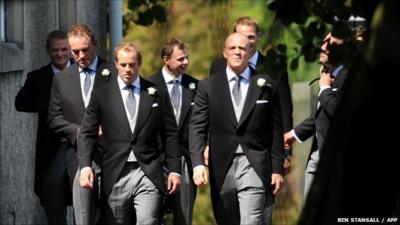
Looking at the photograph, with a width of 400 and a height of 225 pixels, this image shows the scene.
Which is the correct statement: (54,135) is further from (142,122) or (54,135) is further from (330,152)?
(330,152)

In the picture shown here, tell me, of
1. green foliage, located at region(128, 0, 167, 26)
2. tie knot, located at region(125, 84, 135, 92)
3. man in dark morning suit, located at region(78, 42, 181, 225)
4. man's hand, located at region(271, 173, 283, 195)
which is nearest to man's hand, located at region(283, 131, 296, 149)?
man's hand, located at region(271, 173, 283, 195)

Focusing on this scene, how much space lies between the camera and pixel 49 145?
1284 centimetres

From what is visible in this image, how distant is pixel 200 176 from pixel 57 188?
48.8 inches

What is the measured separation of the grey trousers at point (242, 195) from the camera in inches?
478

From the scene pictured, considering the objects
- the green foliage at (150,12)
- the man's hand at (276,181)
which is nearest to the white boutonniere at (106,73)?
the man's hand at (276,181)

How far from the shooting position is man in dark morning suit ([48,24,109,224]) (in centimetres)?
1227

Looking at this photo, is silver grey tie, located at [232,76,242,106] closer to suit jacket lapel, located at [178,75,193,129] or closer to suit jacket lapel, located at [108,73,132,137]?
suit jacket lapel, located at [178,75,193,129]

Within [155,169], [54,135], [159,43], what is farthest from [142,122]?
[159,43]

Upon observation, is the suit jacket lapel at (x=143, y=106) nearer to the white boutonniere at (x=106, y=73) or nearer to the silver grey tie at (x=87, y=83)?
the white boutonniere at (x=106, y=73)

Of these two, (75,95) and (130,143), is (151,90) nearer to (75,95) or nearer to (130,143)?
(130,143)

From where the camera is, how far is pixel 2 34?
15391 mm

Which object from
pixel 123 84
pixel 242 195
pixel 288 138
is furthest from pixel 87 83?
pixel 288 138

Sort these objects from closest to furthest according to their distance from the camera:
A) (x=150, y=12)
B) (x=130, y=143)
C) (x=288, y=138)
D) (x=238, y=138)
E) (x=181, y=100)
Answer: (x=130, y=143) → (x=238, y=138) → (x=288, y=138) → (x=181, y=100) → (x=150, y=12)

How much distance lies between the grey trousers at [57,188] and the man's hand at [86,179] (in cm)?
96
